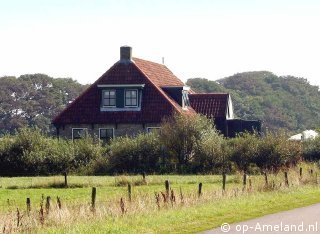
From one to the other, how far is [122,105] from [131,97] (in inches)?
43.2

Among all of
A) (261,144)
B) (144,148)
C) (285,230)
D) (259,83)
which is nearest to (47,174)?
(144,148)

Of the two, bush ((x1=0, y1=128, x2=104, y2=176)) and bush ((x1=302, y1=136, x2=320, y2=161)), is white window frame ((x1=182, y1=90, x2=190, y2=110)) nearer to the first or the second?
bush ((x1=0, y1=128, x2=104, y2=176))

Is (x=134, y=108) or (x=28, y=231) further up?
(x=134, y=108)

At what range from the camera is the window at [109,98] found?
2152 inches

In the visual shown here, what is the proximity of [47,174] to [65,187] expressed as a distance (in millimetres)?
10825

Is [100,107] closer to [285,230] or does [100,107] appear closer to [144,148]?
[144,148]

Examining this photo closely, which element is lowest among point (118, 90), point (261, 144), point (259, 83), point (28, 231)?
point (28, 231)

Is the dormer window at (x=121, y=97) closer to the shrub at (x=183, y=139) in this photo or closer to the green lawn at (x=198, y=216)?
the shrub at (x=183, y=139)

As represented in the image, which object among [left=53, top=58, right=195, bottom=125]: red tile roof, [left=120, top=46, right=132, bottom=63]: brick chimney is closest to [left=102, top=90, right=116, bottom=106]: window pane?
[left=53, top=58, right=195, bottom=125]: red tile roof

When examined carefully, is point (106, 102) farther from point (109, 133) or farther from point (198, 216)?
point (198, 216)

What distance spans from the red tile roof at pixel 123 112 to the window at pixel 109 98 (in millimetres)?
543

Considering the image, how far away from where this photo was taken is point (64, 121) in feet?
180

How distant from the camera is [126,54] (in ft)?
188

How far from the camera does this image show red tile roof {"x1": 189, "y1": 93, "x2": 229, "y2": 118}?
196ft
